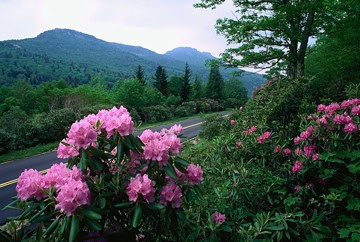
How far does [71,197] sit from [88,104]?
98.6 ft

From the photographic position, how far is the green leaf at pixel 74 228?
61.2 inches

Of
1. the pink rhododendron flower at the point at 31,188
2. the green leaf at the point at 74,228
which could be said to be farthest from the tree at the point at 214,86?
the green leaf at the point at 74,228

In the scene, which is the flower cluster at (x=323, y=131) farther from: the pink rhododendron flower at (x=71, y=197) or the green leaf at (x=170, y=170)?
the pink rhododendron flower at (x=71, y=197)

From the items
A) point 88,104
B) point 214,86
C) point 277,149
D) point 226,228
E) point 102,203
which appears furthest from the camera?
A: point 214,86

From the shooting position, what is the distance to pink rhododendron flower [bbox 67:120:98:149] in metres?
1.80

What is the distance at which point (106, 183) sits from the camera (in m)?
1.92

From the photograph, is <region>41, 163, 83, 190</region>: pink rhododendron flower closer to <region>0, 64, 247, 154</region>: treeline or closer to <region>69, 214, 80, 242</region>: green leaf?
<region>69, 214, 80, 242</region>: green leaf

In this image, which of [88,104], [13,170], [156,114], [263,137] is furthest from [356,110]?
[88,104]

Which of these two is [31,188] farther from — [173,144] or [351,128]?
[351,128]

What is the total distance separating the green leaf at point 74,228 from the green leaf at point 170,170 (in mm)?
605

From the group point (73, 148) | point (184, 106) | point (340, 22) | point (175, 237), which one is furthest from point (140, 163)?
point (184, 106)

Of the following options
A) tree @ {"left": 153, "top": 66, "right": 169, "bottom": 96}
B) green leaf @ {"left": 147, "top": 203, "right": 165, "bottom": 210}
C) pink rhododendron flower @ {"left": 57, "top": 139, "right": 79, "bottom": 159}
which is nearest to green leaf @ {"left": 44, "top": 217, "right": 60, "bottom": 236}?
pink rhododendron flower @ {"left": 57, "top": 139, "right": 79, "bottom": 159}

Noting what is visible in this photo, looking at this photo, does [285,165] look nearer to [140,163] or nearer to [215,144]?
[215,144]

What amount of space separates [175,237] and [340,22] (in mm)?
9453
